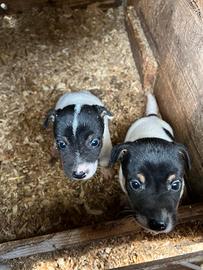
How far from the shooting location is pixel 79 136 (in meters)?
2.94

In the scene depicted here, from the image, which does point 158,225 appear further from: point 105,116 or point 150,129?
point 105,116

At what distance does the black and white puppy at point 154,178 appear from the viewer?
7.90ft

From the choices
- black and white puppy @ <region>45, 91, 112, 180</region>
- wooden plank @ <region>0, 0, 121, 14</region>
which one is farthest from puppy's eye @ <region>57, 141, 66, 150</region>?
wooden plank @ <region>0, 0, 121, 14</region>

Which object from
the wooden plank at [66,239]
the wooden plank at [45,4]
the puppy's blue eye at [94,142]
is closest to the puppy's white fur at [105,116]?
the puppy's blue eye at [94,142]

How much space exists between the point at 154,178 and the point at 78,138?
2.27ft

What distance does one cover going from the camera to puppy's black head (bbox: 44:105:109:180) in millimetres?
2896

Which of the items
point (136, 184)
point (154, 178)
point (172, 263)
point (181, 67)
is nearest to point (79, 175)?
point (136, 184)

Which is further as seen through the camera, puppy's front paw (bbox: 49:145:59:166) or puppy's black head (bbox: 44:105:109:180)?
puppy's front paw (bbox: 49:145:59:166)

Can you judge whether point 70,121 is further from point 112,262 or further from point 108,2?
point 108,2

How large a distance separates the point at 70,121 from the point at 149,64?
107 centimetres

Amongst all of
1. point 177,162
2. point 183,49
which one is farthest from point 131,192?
point 183,49

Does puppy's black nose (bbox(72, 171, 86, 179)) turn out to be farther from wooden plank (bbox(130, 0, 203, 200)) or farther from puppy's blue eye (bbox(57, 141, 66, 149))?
wooden plank (bbox(130, 0, 203, 200))

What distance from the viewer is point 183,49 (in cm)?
300

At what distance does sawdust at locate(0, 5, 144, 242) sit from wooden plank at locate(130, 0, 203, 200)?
0.42 meters
